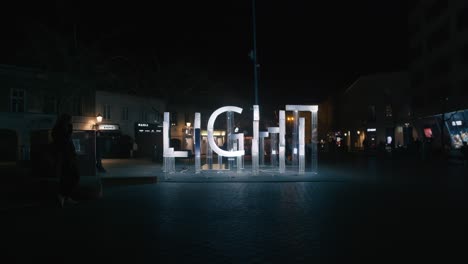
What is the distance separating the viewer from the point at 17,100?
3058 cm

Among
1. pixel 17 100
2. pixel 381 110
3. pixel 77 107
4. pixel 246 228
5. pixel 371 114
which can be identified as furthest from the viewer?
pixel 371 114

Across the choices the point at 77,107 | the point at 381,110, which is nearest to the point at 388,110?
the point at 381,110

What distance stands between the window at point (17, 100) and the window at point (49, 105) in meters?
1.71

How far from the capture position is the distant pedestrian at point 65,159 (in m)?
9.49

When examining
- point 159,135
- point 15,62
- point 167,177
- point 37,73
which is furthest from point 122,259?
point 159,135

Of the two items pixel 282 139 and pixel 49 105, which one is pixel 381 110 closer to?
pixel 49 105

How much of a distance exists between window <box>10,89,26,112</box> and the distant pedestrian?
2381cm

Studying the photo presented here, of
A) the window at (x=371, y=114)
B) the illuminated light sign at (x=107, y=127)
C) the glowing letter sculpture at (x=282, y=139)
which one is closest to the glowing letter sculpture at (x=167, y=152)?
the glowing letter sculpture at (x=282, y=139)

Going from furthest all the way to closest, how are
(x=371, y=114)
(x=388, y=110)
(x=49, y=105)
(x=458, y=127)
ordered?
1. (x=371, y=114)
2. (x=388, y=110)
3. (x=458, y=127)
4. (x=49, y=105)

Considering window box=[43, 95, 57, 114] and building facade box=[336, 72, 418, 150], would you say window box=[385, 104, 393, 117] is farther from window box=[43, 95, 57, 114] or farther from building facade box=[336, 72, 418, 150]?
window box=[43, 95, 57, 114]

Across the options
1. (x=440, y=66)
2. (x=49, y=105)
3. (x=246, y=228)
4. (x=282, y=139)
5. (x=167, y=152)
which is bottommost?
(x=246, y=228)

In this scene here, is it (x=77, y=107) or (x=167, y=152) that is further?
(x=77, y=107)

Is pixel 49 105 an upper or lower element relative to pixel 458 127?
upper

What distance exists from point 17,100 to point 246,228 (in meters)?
28.8
